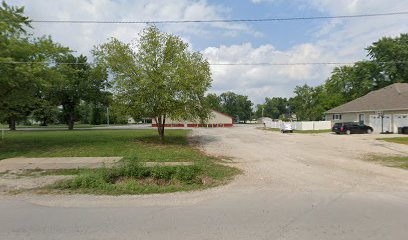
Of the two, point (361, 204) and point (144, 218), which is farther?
point (361, 204)

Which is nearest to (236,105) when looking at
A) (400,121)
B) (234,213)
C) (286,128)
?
(286,128)

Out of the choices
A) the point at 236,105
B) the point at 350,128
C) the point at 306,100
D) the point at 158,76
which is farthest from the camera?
the point at 236,105

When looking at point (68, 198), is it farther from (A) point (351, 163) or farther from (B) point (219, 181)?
(A) point (351, 163)

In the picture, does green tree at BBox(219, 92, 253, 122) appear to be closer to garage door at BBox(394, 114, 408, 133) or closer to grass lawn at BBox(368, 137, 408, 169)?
garage door at BBox(394, 114, 408, 133)

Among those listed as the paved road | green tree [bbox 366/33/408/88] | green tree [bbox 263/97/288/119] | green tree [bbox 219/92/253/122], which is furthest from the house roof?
green tree [bbox 263/97/288/119]

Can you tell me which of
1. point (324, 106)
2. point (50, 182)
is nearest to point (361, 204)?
point (50, 182)

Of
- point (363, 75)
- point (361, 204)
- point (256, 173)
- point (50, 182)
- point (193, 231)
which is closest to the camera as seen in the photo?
point (193, 231)

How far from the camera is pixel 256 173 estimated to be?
392 inches

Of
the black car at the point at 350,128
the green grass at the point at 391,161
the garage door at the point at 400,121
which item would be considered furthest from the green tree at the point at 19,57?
the garage door at the point at 400,121

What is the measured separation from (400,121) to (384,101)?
13.7ft

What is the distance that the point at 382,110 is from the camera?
33.8 meters

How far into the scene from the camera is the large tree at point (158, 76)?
1941 cm

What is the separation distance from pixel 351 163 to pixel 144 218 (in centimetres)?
1002

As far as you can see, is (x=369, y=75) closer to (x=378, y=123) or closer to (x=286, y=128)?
(x=378, y=123)
